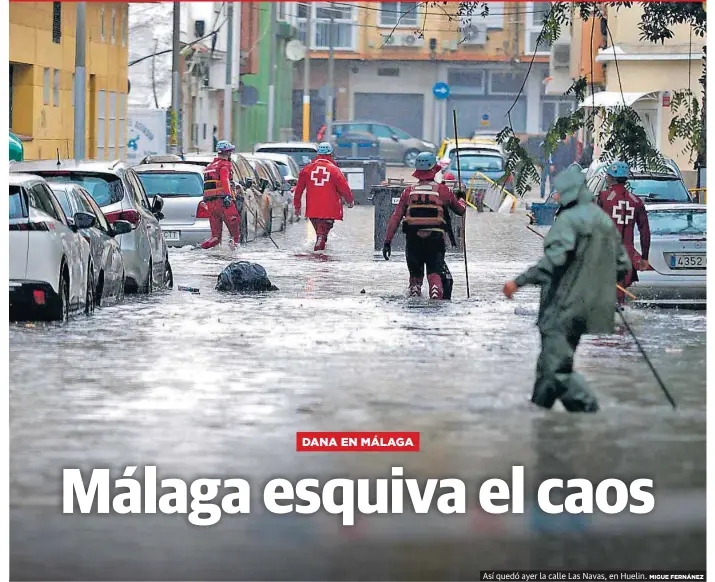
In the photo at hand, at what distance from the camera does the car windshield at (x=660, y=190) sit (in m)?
25.2

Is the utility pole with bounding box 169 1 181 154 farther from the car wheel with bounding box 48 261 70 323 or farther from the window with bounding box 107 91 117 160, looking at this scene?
the car wheel with bounding box 48 261 70 323

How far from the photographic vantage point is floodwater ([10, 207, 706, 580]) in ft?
25.5

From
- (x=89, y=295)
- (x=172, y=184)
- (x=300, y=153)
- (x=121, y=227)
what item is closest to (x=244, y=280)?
(x=121, y=227)

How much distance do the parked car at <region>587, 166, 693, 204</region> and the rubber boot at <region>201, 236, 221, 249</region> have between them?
19.2 ft

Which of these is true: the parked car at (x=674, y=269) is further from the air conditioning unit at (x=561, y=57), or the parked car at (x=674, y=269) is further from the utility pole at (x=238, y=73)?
the air conditioning unit at (x=561, y=57)

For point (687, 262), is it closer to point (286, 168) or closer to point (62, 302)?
point (62, 302)

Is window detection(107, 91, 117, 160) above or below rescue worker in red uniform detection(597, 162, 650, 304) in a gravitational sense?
above

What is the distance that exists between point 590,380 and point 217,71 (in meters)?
49.5

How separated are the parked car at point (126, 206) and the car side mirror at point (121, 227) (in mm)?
991

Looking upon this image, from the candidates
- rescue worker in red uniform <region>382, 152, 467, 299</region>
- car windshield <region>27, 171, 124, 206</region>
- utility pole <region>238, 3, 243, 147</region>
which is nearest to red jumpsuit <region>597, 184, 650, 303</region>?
rescue worker in red uniform <region>382, 152, 467, 299</region>

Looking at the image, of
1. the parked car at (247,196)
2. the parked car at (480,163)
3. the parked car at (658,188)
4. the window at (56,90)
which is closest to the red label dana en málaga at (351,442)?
the parked car at (658,188)

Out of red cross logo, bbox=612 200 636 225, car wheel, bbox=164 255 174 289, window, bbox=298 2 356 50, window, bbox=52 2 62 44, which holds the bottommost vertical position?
car wheel, bbox=164 255 174 289

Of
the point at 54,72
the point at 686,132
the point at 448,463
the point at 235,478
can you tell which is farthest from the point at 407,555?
the point at 54,72

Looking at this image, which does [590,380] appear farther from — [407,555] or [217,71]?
[217,71]
